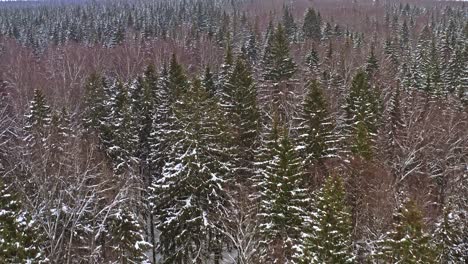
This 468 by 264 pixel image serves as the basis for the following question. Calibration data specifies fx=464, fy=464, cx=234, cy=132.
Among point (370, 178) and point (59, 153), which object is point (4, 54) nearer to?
point (59, 153)

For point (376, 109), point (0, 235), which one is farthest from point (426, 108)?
point (0, 235)

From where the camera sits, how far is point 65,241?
2178 centimetres

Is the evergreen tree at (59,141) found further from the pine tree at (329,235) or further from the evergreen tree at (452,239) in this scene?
the evergreen tree at (452,239)

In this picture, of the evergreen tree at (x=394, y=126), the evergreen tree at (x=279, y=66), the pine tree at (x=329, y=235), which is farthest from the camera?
the evergreen tree at (x=279, y=66)

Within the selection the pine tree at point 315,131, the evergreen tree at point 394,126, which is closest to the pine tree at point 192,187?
the pine tree at point 315,131

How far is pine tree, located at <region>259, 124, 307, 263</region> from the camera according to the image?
19.3 meters

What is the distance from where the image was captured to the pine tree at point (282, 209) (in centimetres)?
1933

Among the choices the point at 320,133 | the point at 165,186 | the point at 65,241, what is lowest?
the point at 65,241

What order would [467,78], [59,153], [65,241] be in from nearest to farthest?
[65,241] < [59,153] < [467,78]

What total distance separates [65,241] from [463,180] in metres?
21.2

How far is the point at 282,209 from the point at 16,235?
10.1 m

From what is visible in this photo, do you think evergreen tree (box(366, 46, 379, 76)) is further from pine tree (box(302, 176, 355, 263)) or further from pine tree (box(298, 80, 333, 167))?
pine tree (box(302, 176, 355, 263))

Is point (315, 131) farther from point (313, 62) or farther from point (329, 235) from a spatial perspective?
point (313, 62)

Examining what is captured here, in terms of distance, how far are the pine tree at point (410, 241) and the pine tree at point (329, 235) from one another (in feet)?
6.34
